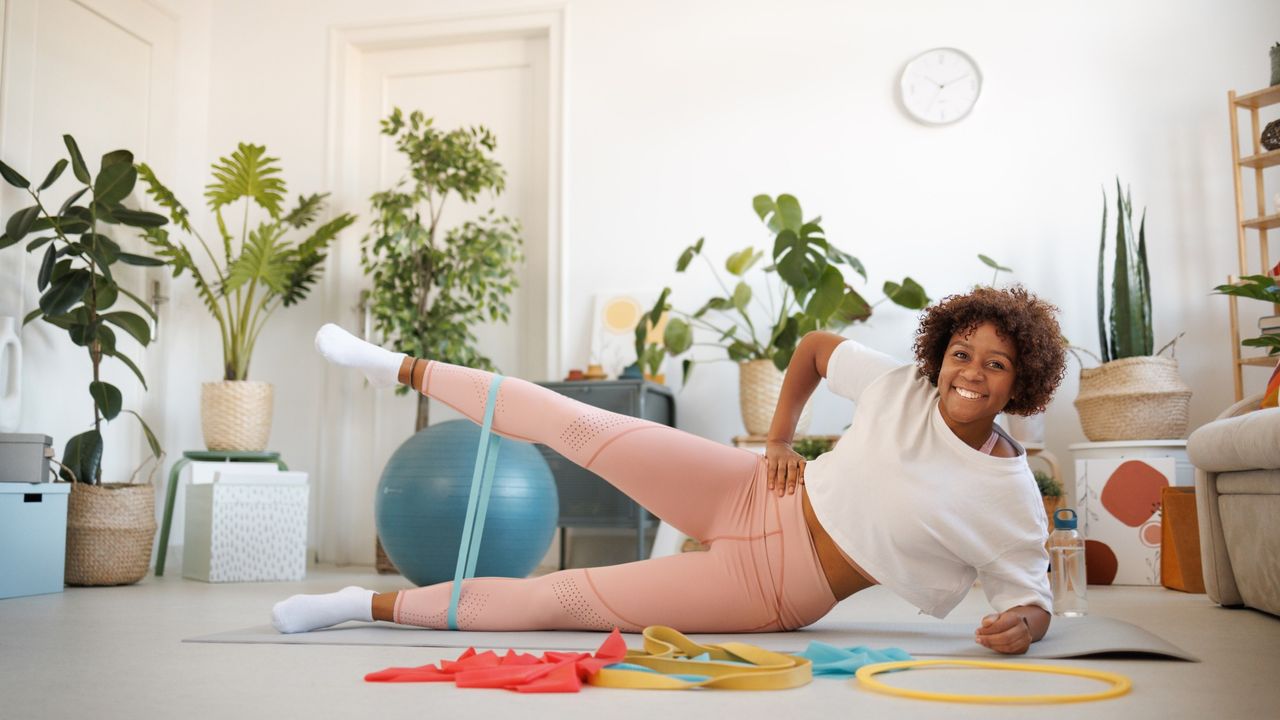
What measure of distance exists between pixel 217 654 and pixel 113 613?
1.11 metres

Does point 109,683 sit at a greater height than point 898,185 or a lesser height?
lesser

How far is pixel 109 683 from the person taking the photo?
1.84m

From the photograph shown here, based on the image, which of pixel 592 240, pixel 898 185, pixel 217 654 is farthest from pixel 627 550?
pixel 217 654

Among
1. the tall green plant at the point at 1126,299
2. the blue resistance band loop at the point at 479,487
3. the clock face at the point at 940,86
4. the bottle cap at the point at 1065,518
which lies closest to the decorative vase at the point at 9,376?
the blue resistance band loop at the point at 479,487

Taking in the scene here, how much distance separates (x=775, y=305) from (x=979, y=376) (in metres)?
2.92

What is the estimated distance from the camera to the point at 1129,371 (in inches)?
164

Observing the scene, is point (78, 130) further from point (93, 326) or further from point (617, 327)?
point (617, 327)

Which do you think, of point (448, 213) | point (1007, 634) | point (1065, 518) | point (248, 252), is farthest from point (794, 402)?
point (448, 213)

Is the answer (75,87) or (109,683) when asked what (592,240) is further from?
(109,683)

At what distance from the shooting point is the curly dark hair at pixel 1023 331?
79.6 inches

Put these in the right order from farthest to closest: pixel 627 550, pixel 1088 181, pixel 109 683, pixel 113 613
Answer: pixel 627 550 → pixel 1088 181 → pixel 113 613 → pixel 109 683

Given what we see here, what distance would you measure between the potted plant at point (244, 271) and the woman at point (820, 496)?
2.60 meters

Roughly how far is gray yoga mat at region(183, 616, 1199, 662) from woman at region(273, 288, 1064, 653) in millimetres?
38

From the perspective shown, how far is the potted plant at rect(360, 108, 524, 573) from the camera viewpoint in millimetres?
4883
